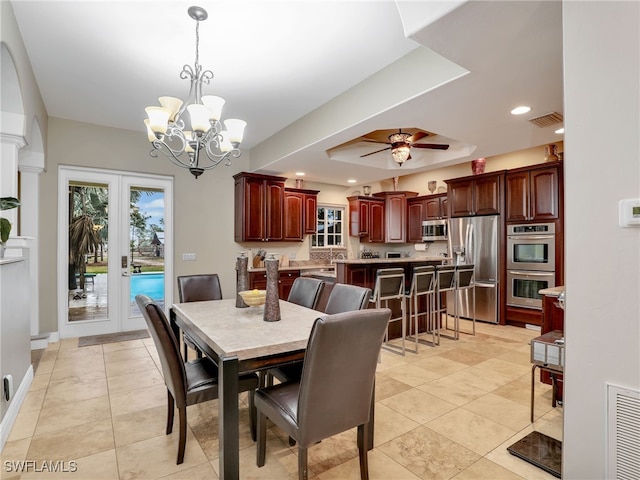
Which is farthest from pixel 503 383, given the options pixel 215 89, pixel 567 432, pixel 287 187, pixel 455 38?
pixel 287 187

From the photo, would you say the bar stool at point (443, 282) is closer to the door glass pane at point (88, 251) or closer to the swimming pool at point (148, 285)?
the swimming pool at point (148, 285)

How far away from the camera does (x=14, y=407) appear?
2.41m

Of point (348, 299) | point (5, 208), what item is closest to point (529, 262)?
point (348, 299)

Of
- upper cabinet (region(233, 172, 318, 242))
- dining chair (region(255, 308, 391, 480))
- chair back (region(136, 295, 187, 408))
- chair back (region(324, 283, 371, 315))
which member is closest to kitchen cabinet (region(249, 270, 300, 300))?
upper cabinet (region(233, 172, 318, 242))

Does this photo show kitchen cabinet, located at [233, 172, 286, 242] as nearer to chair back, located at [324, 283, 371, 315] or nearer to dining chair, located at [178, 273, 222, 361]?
dining chair, located at [178, 273, 222, 361]

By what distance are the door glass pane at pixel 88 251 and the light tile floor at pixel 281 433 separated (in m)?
1.12

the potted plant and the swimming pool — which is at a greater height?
the potted plant

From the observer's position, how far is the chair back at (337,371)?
1.44 m

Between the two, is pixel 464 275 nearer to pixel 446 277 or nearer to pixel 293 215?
pixel 446 277

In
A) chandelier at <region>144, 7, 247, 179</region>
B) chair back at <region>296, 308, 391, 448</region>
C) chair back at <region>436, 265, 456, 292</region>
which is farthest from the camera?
chair back at <region>436, 265, 456, 292</region>

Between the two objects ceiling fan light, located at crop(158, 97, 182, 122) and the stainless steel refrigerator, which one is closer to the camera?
ceiling fan light, located at crop(158, 97, 182, 122)

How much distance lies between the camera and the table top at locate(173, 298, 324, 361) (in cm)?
168

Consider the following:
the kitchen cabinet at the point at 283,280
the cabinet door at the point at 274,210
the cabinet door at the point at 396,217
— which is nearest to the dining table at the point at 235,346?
the kitchen cabinet at the point at 283,280

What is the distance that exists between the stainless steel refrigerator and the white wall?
13.3ft
